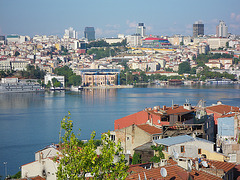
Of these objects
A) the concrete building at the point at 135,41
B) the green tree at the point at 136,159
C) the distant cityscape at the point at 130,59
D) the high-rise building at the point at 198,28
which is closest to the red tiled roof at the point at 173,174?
the green tree at the point at 136,159

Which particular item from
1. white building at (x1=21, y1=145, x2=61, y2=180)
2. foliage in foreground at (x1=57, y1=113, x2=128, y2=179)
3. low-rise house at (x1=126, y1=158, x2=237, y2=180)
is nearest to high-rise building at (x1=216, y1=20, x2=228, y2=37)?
white building at (x1=21, y1=145, x2=61, y2=180)

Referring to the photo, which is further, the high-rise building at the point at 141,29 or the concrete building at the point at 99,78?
the high-rise building at the point at 141,29

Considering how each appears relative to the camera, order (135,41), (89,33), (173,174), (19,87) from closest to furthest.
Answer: (173,174) → (19,87) → (135,41) → (89,33)

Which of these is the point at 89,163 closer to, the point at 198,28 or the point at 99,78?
the point at 99,78

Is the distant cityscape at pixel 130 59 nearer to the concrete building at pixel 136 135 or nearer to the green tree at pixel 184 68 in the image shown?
the green tree at pixel 184 68

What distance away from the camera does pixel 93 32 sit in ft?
266

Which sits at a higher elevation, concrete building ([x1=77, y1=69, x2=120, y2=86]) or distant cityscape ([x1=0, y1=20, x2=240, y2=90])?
distant cityscape ([x1=0, y1=20, x2=240, y2=90])

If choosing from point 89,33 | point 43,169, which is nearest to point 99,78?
point 43,169

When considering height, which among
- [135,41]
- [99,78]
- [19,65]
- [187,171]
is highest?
[135,41]

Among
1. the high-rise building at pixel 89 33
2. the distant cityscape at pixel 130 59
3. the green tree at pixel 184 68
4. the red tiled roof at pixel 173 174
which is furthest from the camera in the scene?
the high-rise building at pixel 89 33

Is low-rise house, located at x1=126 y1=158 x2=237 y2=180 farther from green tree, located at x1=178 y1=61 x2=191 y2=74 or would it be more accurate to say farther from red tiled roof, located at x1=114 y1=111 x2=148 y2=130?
green tree, located at x1=178 y1=61 x2=191 y2=74

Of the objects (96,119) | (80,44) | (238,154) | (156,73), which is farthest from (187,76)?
(238,154)

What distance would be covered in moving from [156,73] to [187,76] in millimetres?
2306

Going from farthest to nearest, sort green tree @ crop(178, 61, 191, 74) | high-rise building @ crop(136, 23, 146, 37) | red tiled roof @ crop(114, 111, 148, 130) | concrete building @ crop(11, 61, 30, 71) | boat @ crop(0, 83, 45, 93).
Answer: high-rise building @ crop(136, 23, 146, 37), green tree @ crop(178, 61, 191, 74), concrete building @ crop(11, 61, 30, 71), boat @ crop(0, 83, 45, 93), red tiled roof @ crop(114, 111, 148, 130)
